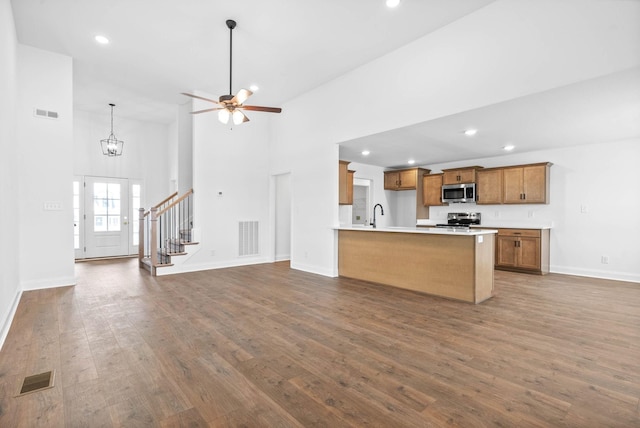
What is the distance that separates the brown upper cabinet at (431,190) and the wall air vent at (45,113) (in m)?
7.64

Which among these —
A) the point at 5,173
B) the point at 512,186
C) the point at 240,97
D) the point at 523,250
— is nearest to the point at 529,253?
the point at 523,250

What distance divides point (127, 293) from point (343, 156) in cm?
471

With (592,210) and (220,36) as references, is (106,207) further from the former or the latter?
(592,210)

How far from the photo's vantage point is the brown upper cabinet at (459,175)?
277 inches

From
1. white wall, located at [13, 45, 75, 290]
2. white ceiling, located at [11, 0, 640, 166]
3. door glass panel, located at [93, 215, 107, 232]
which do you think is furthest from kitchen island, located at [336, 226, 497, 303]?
door glass panel, located at [93, 215, 107, 232]

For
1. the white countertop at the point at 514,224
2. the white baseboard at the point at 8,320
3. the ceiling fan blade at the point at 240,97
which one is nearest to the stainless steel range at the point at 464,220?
the white countertop at the point at 514,224

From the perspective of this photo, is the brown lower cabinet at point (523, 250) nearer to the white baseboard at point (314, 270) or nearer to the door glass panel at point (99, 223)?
the white baseboard at point (314, 270)

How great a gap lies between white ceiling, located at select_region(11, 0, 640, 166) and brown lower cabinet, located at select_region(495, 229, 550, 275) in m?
1.70

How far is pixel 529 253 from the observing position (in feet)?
19.6

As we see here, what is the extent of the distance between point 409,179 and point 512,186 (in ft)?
7.84

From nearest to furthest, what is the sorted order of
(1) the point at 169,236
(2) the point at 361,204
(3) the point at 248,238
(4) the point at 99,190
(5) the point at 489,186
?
(1) the point at 169,236 < (5) the point at 489,186 < (3) the point at 248,238 < (4) the point at 99,190 < (2) the point at 361,204

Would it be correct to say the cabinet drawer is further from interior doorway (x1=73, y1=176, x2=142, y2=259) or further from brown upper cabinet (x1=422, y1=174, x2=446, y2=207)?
interior doorway (x1=73, y1=176, x2=142, y2=259)

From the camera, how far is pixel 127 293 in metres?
4.46

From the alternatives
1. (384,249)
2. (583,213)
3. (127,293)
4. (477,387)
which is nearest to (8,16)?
(127,293)
